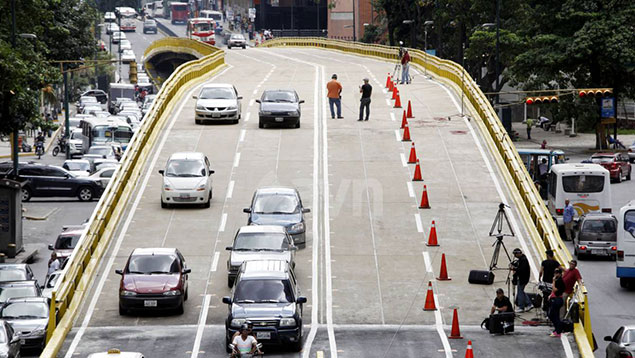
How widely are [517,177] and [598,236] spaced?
519 centimetres

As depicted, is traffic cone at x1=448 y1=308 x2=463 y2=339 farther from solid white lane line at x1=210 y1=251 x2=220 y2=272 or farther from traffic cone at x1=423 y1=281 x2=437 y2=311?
solid white lane line at x1=210 y1=251 x2=220 y2=272

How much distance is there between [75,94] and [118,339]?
103 meters

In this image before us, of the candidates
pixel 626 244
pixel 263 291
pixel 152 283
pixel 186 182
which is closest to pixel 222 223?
pixel 186 182

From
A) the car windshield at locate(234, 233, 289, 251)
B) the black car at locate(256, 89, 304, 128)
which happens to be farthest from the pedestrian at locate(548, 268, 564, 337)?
the black car at locate(256, 89, 304, 128)

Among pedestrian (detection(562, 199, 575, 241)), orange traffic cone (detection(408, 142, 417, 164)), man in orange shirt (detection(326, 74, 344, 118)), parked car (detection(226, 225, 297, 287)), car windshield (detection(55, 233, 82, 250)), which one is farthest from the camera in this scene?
man in orange shirt (detection(326, 74, 344, 118))

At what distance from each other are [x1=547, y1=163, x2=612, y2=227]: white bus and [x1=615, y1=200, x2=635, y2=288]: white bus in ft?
35.0

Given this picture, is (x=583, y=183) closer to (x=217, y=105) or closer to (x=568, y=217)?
(x=568, y=217)

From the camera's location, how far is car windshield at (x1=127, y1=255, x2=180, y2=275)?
2634 cm

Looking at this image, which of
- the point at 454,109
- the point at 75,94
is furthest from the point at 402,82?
the point at 75,94

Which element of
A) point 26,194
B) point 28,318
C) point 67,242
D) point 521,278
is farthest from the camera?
point 26,194

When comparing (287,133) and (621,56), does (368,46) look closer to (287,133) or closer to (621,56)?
(621,56)

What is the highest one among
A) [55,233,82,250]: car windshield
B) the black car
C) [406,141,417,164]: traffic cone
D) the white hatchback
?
the black car

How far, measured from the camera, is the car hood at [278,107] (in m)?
47.0

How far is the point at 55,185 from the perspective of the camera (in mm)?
54562
